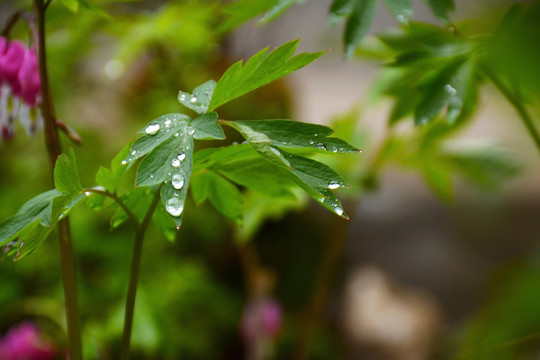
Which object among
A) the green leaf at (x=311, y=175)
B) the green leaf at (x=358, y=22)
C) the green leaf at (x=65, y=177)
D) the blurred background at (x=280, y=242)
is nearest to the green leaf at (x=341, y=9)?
the green leaf at (x=358, y=22)

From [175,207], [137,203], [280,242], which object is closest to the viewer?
[175,207]

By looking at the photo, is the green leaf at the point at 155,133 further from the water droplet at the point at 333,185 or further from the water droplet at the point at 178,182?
the water droplet at the point at 333,185

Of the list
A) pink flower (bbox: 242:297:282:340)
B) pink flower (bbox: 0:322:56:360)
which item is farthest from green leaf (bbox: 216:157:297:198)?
pink flower (bbox: 242:297:282:340)

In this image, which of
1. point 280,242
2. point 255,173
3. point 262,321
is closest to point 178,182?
point 255,173

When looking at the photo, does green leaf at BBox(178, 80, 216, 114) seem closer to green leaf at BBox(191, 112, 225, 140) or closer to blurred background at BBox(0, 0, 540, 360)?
green leaf at BBox(191, 112, 225, 140)

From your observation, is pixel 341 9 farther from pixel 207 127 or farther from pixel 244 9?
pixel 207 127

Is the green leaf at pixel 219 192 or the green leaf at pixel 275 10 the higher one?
the green leaf at pixel 275 10

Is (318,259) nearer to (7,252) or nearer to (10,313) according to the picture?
(10,313)
